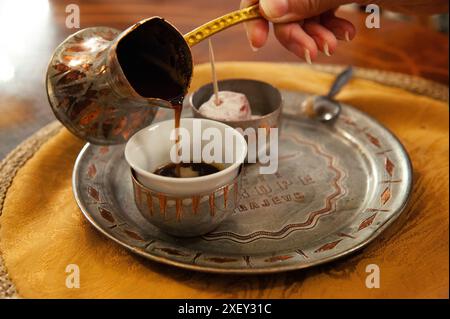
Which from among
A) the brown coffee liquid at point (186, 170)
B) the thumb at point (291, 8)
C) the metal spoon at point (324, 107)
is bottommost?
the metal spoon at point (324, 107)

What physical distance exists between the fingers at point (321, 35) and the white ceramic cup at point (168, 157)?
37 centimetres

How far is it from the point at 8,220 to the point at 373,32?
3.55 ft

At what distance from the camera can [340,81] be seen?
130cm

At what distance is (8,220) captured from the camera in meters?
0.90

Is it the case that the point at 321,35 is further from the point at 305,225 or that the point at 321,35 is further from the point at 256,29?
the point at 305,225

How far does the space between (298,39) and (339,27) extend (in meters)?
0.13

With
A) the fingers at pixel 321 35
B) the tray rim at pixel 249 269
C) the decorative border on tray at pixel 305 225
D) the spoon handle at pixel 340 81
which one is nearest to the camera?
the tray rim at pixel 249 269

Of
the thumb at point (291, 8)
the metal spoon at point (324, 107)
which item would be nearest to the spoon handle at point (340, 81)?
the metal spoon at point (324, 107)

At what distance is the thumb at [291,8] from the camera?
1035 millimetres

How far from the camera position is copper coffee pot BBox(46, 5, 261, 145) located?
84 cm

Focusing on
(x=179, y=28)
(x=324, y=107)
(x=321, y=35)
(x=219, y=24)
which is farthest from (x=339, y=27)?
(x=179, y=28)

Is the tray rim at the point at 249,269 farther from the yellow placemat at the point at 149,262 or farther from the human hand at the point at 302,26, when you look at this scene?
the human hand at the point at 302,26

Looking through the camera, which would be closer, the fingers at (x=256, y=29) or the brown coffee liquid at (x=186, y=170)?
the brown coffee liquid at (x=186, y=170)

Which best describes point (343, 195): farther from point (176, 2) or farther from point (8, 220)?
Result: point (176, 2)
